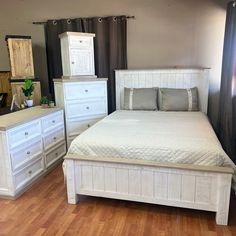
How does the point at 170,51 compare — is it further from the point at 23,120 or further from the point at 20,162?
the point at 20,162

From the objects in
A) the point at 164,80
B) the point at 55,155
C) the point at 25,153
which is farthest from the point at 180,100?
the point at 25,153

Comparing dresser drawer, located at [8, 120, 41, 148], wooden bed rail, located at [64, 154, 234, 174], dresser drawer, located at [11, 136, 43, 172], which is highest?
dresser drawer, located at [8, 120, 41, 148]

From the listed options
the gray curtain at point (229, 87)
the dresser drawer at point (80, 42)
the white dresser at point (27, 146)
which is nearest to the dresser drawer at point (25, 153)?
the white dresser at point (27, 146)

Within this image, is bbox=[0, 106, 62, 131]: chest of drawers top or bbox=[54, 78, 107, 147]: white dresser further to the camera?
bbox=[54, 78, 107, 147]: white dresser

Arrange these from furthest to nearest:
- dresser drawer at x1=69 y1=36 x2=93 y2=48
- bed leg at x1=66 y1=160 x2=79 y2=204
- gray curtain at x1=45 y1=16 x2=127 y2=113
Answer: gray curtain at x1=45 y1=16 x2=127 y2=113, dresser drawer at x1=69 y1=36 x2=93 y2=48, bed leg at x1=66 y1=160 x2=79 y2=204

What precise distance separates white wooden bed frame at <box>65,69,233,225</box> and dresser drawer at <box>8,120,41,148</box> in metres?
0.61

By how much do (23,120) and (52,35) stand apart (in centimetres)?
189

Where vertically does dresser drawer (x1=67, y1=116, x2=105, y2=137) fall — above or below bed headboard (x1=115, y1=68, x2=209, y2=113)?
below

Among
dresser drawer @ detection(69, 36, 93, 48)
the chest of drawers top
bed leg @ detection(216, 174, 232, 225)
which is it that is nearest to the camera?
bed leg @ detection(216, 174, 232, 225)

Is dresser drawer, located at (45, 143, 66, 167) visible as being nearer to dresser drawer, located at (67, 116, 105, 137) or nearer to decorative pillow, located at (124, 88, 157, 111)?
dresser drawer, located at (67, 116, 105, 137)

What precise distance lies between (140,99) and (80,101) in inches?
33.2

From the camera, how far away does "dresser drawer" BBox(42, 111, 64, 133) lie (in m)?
2.98

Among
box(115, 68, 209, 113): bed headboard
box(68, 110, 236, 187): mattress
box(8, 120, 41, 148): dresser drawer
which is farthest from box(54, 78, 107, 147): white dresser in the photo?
box(68, 110, 236, 187): mattress

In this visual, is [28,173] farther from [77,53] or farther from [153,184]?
[77,53]
